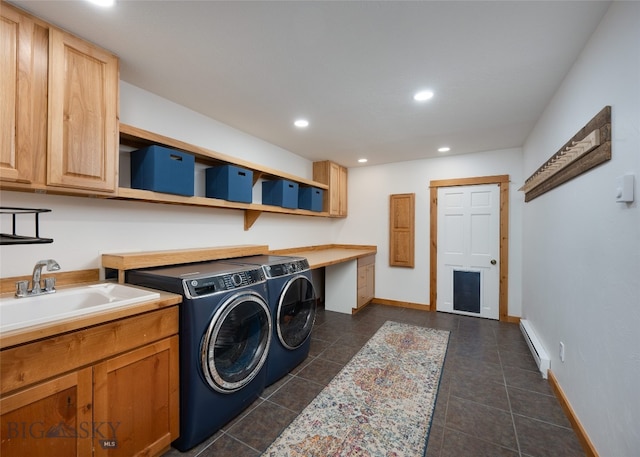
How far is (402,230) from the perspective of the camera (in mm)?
4438

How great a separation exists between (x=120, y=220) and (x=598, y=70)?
320 centimetres

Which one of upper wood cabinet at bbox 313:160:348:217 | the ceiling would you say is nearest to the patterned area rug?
upper wood cabinet at bbox 313:160:348:217

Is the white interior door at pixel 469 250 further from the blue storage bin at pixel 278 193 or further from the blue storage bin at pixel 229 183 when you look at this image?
the blue storage bin at pixel 229 183

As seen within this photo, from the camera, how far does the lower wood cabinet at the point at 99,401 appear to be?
41.0 inches

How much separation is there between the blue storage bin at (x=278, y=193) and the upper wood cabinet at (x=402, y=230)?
192cm

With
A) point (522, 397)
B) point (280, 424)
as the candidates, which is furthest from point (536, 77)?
point (280, 424)

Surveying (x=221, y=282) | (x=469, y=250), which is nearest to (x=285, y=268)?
(x=221, y=282)

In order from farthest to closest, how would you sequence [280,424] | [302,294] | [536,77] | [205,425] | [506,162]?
[506,162] → [302,294] → [536,77] → [280,424] → [205,425]

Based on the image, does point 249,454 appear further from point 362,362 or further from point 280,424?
point 362,362

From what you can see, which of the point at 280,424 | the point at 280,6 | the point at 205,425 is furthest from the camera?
the point at 280,424

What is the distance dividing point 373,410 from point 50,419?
175cm

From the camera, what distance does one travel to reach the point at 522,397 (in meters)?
2.08

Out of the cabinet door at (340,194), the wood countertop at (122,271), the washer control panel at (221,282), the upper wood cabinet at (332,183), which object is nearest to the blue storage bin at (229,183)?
the wood countertop at (122,271)

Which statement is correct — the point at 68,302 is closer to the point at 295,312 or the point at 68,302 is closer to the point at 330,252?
the point at 295,312
